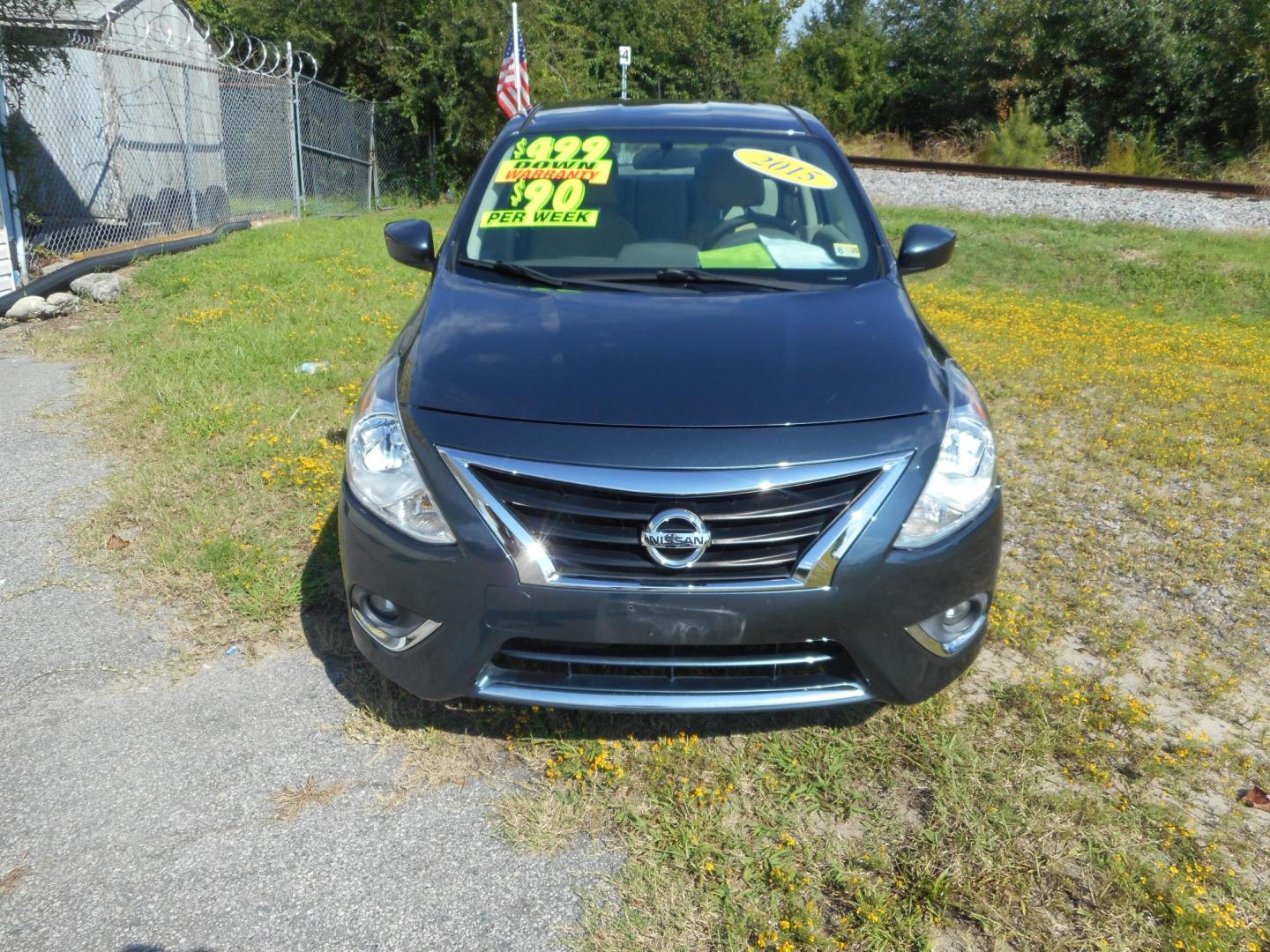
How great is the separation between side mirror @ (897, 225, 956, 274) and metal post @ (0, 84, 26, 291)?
24.6 feet

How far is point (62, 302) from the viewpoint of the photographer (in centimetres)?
795

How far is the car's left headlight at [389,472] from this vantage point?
96.4 inches

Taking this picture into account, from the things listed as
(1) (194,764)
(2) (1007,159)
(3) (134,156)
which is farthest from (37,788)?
(2) (1007,159)

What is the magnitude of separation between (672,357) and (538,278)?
2.63 feet

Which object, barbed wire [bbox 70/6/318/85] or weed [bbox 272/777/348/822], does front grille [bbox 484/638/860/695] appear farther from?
barbed wire [bbox 70/6/318/85]

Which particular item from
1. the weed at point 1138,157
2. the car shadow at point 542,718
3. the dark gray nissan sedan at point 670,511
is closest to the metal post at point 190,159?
the dark gray nissan sedan at point 670,511

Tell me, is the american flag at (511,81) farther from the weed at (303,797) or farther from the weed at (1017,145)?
the weed at (1017,145)

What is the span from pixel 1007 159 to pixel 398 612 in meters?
24.0

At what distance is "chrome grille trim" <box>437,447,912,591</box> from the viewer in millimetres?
2314

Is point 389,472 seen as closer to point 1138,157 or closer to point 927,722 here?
point 927,722

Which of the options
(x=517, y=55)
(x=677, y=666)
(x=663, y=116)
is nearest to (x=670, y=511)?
(x=677, y=666)

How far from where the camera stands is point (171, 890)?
2322 mm

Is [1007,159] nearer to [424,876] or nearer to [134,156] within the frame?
[134,156]

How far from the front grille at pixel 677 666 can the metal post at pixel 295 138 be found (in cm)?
1318
